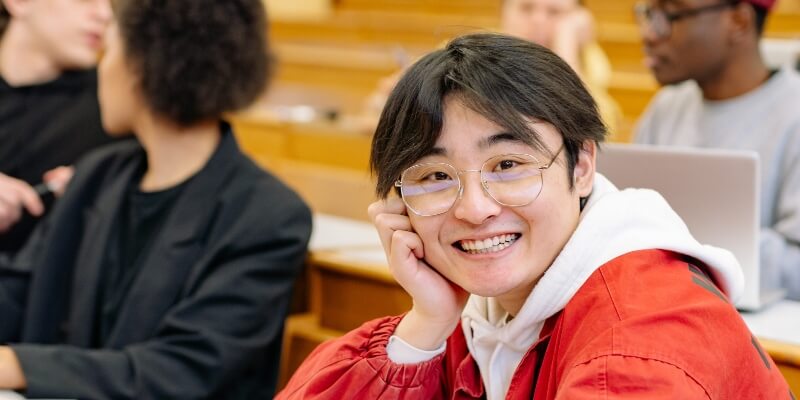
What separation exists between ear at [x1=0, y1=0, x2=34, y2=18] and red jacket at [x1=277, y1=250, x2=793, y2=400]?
1.86 metres

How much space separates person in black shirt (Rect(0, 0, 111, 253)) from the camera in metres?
2.47

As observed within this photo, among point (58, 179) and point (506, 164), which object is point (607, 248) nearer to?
point (506, 164)

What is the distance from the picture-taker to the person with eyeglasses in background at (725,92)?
2.06 m

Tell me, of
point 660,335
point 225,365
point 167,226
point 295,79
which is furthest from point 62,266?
point 295,79

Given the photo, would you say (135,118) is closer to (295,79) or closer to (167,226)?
(167,226)

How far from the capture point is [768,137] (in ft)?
6.84

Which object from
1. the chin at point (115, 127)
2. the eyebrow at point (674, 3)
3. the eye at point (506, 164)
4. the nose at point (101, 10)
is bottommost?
the chin at point (115, 127)

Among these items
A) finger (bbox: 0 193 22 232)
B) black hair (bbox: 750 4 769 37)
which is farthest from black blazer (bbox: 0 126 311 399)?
black hair (bbox: 750 4 769 37)

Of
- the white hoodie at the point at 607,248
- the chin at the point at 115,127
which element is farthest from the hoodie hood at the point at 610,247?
the chin at the point at 115,127

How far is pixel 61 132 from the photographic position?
2490mm

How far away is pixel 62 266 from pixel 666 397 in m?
1.43

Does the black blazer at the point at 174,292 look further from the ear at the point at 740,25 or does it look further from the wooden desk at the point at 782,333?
the ear at the point at 740,25

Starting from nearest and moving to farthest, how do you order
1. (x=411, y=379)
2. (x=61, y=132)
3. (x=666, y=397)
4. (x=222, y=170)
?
(x=666, y=397)
(x=411, y=379)
(x=222, y=170)
(x=61, y=132)

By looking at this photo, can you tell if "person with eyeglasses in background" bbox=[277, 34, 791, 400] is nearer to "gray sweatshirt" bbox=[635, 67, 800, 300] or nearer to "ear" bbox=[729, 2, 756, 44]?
"gray sweatshirt" bbox=[635, 67, 800, 300]
